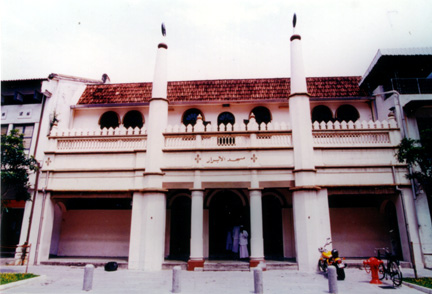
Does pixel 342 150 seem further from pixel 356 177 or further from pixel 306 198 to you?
pixel 306 198

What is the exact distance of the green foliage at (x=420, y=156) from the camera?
10.7 m

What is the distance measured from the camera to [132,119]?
16.0m

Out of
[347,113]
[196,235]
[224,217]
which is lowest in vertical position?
[196,235]

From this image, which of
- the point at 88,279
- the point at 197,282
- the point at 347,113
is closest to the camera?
the point at 88,279

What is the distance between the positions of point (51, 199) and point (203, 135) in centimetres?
764

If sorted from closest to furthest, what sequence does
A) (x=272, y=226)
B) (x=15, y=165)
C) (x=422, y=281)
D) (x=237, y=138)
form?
(x=422, y=281)
(x=15, y=165)
(x=237, y=138)
(x=272, y=226)

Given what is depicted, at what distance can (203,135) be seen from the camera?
12.9 m

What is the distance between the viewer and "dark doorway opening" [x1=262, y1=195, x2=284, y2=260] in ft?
47.4

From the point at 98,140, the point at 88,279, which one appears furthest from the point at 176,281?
the point at 98,140

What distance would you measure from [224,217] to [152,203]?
4316 millimetres

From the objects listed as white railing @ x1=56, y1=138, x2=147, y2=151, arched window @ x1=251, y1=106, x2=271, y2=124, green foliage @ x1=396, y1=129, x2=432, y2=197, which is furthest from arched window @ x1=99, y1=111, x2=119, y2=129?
green foliage @ x1=396, y1=129, x2=432, y2=197

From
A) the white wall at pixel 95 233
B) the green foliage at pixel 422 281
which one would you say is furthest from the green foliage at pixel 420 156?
the white wall at pixel 95 233

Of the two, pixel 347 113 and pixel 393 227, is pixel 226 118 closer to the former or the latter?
pixel 347 113

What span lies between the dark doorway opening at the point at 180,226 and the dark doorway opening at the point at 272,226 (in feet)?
13.2
